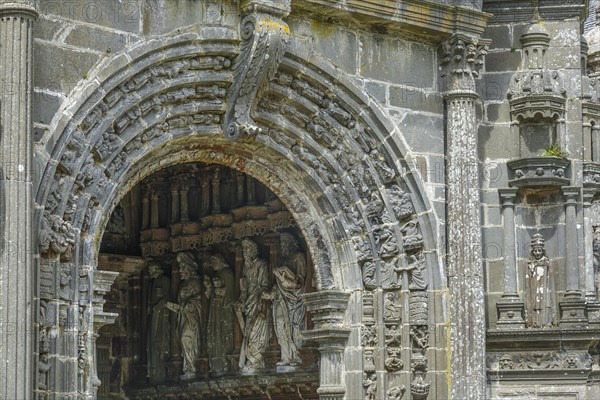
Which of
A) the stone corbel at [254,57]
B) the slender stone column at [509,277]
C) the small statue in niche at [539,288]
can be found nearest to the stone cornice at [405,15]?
the stone corbel at [254,57]

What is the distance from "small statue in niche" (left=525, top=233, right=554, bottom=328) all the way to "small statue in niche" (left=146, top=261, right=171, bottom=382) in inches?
166

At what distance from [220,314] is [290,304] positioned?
1.13 metres

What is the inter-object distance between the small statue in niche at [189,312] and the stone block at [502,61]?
387 centimetres

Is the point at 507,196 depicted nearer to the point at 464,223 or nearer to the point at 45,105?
the point at 464,223

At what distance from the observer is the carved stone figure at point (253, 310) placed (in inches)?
633

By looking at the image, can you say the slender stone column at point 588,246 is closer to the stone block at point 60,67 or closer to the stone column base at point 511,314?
the stone column base at point 511,314

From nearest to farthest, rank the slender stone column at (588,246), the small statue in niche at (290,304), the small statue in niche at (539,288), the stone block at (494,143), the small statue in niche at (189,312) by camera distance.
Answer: the small statue in niche at (539,288) < the stone block at (494,143) < the slender stone column at (588,246) < the small statue in niche at (290,304) < the small statue in niche at (189,312)

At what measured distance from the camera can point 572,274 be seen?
48.2ft

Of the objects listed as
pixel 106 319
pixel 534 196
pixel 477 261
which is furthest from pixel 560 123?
pixel 106 319


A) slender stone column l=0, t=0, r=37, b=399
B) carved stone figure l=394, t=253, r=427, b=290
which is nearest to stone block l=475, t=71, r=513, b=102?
carved stone figure l=394, t=253, r=427, b=290

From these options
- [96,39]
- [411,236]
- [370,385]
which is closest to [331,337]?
[370,385]

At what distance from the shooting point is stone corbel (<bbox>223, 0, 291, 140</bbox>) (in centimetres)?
1328

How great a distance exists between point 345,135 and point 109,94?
8.05 feet

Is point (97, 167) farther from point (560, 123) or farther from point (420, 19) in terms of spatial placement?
point (560, 123)
